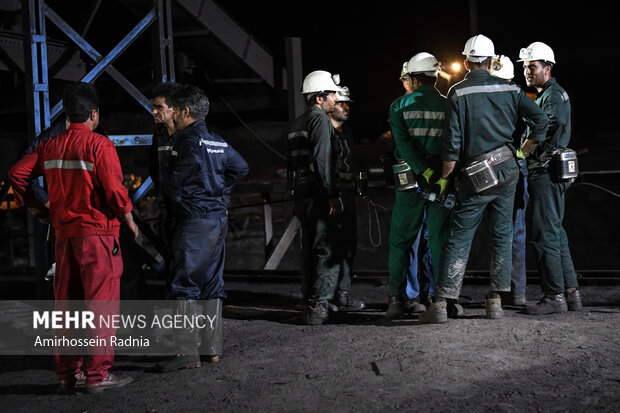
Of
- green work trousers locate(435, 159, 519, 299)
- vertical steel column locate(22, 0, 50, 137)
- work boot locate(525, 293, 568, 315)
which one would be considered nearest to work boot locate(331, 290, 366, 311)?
green work trousers locate(435, 159, 519, 299)

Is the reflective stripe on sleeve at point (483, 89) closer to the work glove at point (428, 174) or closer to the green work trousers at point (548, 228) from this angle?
the work glove at point (428, 174)

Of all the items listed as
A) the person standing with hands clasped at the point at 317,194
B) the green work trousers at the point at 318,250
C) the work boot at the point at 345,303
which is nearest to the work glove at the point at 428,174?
the person standing with hands clasped at the point at 317,194

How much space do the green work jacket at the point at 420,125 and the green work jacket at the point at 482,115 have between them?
0.86 feet

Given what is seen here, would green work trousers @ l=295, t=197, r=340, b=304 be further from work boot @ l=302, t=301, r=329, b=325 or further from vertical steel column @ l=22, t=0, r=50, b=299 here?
vertical steel column @ l=22, t=0, r=50, b=299

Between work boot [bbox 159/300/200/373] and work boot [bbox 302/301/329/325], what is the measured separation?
154 centimetres

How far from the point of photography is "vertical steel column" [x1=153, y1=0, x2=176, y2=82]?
6.89 metres

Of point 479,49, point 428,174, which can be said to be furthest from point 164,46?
point 479,49

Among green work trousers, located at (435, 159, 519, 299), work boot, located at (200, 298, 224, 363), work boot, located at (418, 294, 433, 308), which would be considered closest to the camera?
work boot, located at (200, 298, 224, 363)

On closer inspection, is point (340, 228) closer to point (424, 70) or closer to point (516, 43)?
point (424, 70)

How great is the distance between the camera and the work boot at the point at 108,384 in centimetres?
413

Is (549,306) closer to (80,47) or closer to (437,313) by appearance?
(437,313)

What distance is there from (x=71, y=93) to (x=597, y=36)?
17.7 m

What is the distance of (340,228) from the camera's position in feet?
21.2

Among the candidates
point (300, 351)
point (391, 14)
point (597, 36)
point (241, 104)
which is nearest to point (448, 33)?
point (391, 14)
